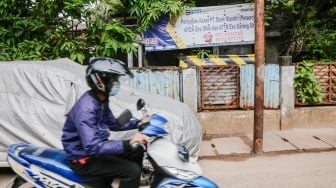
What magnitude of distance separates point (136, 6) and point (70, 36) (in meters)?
1.64

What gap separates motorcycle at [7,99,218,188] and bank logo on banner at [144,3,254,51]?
5.94 m

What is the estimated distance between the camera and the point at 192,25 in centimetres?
923

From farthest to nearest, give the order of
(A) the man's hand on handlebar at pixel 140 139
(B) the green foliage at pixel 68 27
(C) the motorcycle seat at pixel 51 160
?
(B) the green foliage at pixel 68 27 → (C) the motorcycle seat at pixel 51 160 → (A) the man's hand on handlebar at pixel 140 139

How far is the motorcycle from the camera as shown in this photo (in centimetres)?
299

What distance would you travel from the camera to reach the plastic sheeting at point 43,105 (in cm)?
563

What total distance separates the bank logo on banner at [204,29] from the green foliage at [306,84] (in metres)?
1.36

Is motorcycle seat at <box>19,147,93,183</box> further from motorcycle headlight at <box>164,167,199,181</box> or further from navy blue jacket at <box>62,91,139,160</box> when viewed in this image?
motorcycle headlight at <box>164,167,199,181</box>

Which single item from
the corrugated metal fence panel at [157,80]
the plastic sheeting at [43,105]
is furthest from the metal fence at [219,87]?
the plastic sheeting at [43,105]

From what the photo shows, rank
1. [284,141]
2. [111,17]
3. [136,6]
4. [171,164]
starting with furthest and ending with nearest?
1. [111,17]
2. [136,6]
3. [284,141]
4. [171,164]

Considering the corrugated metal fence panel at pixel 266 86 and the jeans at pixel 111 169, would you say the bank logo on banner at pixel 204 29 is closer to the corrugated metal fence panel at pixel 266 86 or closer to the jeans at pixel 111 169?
the corrugated metal fence panel at pixel 266 86

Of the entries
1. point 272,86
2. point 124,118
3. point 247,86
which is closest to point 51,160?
point 124,118

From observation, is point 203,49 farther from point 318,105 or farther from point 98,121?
point 98,121

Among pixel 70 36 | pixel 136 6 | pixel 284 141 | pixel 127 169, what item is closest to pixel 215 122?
pixel 284 141

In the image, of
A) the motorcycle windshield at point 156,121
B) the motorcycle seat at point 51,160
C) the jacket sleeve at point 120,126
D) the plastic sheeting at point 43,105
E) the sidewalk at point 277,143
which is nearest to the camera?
the motorcycle windshield at point 156,121
